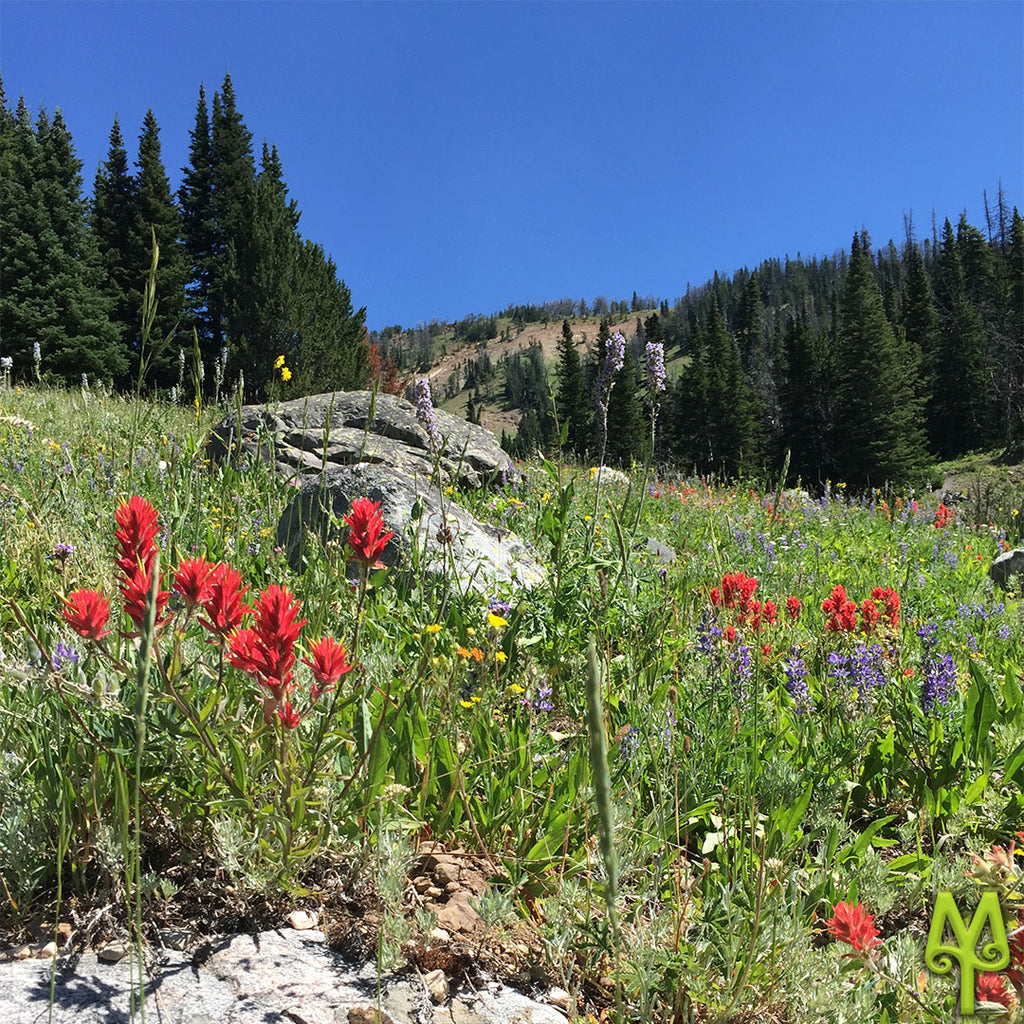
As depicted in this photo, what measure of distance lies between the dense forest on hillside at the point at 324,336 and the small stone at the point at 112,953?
1375 millimetres

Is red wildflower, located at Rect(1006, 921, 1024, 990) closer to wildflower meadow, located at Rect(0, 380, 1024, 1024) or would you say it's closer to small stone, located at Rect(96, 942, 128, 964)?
wildflower meadow, located at Rect(0, 380, 1024, 1024)

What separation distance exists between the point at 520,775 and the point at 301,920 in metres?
0.73

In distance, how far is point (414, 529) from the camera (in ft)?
11.5

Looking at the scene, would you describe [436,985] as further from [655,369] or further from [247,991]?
[655,369]

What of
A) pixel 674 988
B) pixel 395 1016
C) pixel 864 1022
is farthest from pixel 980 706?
pixel 395 1016

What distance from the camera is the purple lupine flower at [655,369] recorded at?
3311mm

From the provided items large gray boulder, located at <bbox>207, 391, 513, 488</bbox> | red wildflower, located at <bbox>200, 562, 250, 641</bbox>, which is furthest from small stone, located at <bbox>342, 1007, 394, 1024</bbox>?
large gray boulder, located at <bbox>207, 391, 513, 488</bbox>

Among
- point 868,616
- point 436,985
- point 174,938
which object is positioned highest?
point 868,616

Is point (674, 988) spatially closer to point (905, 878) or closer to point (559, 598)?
point (905, 878)

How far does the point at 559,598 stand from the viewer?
3.19 metres

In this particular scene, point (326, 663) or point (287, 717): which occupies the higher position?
point (326, 663)

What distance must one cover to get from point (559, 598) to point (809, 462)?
2299 inches

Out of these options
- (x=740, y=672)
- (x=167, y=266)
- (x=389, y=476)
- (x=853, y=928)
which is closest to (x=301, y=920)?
(x=853, y=928)

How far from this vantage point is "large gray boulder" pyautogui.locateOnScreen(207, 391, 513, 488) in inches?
258
